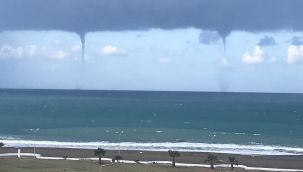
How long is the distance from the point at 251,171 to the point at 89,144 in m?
35.1

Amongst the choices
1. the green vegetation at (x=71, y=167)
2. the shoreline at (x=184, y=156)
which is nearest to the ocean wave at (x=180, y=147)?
A: the shoreline at (x=184, y=156)

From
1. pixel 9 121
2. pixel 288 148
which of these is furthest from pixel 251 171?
pixel 9 121

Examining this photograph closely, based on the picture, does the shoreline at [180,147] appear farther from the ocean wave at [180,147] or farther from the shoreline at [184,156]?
the shoreline at [184,156]

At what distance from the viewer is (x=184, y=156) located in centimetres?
7738

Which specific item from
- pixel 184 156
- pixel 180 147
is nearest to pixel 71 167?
pixel 184 156

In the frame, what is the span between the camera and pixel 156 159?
242ft

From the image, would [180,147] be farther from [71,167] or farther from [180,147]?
[71,167]

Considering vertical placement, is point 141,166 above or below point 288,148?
below

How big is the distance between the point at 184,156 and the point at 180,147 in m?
12.3

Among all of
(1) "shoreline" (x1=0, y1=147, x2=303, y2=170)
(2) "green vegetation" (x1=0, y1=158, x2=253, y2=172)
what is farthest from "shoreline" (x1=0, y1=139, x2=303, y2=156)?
(2) "green vegetation" (x1=0, y1=158, x2=253, y2=172)

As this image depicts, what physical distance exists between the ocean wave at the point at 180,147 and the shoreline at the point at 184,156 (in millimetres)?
4388

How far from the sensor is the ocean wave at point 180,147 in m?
85.5

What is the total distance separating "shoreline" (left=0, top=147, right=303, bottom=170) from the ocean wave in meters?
4.39

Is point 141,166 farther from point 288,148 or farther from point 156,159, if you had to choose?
point 288,148
